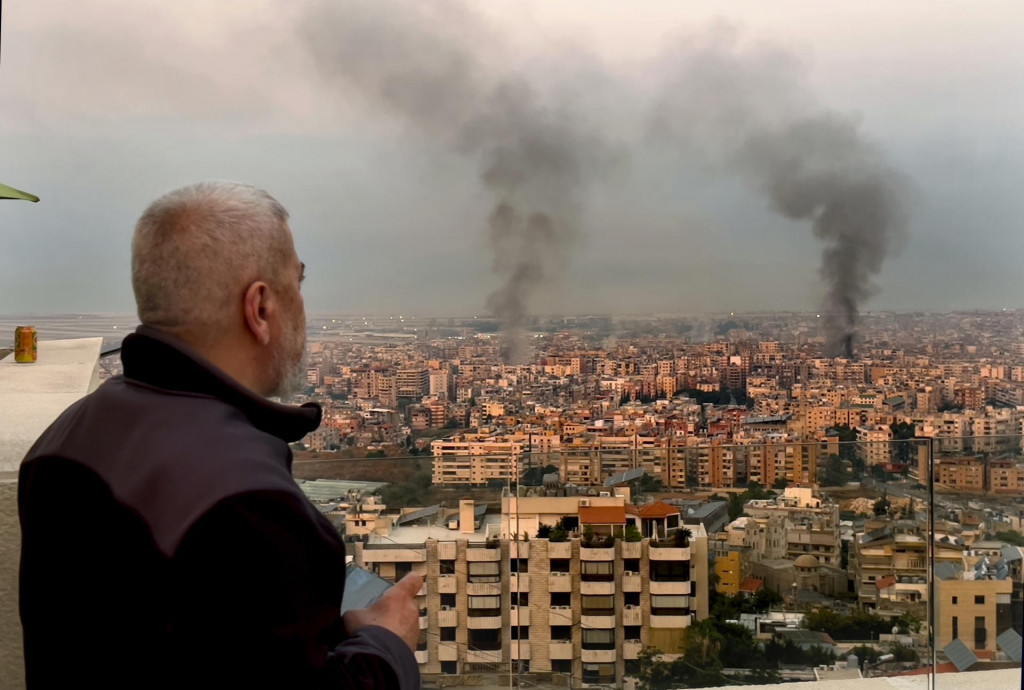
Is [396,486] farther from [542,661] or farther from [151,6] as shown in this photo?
[151,6]

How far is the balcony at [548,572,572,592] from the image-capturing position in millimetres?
1908

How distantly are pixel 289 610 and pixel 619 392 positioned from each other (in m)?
13.0

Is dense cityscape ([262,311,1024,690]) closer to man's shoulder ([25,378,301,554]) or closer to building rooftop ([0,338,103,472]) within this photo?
building rooftop ([0,338,103,472])

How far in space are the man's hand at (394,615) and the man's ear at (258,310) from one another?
237 mm

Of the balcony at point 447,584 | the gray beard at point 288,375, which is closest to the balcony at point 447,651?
the balcony at point 447,584

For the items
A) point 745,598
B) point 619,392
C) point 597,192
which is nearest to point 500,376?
point 619,392

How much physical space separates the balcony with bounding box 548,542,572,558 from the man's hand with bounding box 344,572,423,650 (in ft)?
3.77

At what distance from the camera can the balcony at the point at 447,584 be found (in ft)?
5.75

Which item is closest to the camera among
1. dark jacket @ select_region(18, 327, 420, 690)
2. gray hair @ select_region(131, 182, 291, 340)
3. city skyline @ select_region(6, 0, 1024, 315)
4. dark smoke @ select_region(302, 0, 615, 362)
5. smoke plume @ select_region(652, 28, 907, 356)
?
dark jacket @ select_region(18, 327, 420, 690)

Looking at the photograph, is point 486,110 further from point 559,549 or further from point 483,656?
point 483,656

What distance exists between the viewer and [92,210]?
10320 mm

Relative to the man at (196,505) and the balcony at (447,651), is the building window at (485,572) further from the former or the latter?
the man at (196,505)

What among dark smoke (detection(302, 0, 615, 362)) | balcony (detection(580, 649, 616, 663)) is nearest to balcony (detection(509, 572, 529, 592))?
balcony (detection(580, 649, 616, 663))

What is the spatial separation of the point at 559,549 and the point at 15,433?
3.58ft
